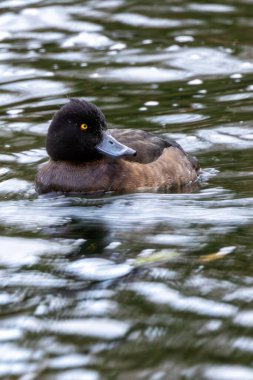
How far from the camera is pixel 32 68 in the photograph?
13406 mm

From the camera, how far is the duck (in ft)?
30.4

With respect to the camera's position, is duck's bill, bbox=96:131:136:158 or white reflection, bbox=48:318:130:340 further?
duck's bill, bbox=96:131:136:158

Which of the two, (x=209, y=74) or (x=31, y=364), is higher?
(x=31, y=364)

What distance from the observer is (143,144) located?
960cm

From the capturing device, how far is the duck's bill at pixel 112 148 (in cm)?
924

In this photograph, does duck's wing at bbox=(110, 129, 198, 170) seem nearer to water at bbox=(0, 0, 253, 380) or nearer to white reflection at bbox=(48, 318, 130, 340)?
water at bbox=(0, 0, 253, 380)

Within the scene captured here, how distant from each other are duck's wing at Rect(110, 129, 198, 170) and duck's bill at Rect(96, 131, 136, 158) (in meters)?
0.14

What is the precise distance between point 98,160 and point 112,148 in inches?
11.1

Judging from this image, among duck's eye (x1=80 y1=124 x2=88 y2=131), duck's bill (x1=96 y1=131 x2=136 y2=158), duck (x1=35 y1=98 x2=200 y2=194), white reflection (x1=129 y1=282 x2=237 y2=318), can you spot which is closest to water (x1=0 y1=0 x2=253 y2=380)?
white reflection (x1=129 y1=282 x2=237 y2=318)

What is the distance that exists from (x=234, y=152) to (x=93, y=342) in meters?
4.51

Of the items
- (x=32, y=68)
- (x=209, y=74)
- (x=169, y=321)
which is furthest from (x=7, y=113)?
(x=169, y=321)

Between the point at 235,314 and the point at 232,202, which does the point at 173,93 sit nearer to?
the point at 232,202

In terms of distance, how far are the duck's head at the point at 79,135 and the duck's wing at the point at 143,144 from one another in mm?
193

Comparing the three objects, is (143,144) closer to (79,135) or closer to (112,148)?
(112,148)
